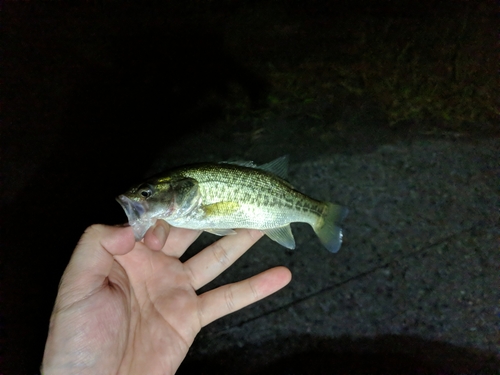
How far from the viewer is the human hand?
67.6 inches

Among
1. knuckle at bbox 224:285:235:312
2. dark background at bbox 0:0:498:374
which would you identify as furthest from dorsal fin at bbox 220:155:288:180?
knuckle at bbox 224:285:235:312

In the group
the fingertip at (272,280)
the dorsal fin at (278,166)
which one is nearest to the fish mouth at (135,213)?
the dorsal fin at (278,166)

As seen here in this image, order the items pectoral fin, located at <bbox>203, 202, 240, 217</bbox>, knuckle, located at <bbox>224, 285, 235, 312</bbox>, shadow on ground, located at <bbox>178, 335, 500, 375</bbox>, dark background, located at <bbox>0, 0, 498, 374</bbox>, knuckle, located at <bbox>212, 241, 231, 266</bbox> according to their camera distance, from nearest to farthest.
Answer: pectoral fin, located at <bbox>203, 202, 240, 217</bbox>, knuckle, located at <bbox>224, 285, 235, 312</bbox>, knuckle, located at <bbox>212, 241, 231, 266</bbox>, shadow on ground, located at <bbox>178, 335, 500, 375</bbox>, dark background, located at <bbox>0, 0, 498, 374</bbox>

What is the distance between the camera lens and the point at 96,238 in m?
1.79

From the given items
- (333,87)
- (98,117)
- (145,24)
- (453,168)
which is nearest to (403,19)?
(333,87)

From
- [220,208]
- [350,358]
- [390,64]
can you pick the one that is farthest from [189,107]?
[350,358]

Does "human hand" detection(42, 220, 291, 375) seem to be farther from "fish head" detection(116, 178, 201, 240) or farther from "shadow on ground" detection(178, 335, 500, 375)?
"shadow on ground" detection(178, 335, 500, 375)

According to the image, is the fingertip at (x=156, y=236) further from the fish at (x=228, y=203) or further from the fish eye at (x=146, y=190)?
the fish eye at (x=146, y=190)

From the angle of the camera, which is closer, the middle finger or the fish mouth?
the fish mouth

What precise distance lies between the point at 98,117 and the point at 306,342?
3.03 m

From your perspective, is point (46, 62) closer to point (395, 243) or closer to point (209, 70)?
point (209, 70)

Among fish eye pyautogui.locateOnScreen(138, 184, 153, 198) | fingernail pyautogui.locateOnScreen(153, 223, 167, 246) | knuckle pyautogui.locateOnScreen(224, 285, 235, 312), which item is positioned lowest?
knuckle pyautogui.locateOnScreen(224, 285, 235, 312)

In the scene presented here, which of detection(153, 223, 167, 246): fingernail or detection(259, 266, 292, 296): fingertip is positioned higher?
detection(153, 223, 167, 246): fingernail

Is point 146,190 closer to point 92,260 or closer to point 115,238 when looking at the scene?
point 115,238
